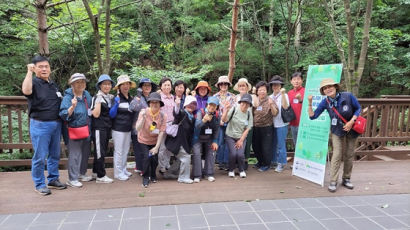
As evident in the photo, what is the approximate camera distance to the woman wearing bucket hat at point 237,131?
4.53 metres

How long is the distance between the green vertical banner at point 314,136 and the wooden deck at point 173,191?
19 centimetres

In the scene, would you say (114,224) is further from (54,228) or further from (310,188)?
(310,188)

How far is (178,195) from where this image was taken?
12.3 ft

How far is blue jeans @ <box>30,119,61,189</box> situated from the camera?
11.8ft

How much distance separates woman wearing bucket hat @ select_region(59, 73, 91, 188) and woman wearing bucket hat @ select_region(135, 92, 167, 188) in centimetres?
77

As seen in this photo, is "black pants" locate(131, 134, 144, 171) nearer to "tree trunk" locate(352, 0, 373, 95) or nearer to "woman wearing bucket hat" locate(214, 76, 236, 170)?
"woman wearing bucket hat" locate(214, 76, 236, 170)

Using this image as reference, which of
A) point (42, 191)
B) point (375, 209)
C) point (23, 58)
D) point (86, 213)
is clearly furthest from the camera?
point (23, 58)

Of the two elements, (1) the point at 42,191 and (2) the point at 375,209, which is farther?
(1) the point at 42,191

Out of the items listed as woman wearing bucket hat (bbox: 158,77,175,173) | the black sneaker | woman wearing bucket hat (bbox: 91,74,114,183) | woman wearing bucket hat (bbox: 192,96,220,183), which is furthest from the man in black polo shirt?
woman wearing bucket hat (bbox: 192,96,220,183)

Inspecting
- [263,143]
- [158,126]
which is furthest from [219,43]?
[158,126]

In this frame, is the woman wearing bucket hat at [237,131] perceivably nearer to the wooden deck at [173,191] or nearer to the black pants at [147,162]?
the wooden deck at [173,191]

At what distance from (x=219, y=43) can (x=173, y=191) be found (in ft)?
27.5

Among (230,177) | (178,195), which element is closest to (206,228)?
(178,195)

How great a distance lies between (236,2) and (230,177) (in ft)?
9.37
